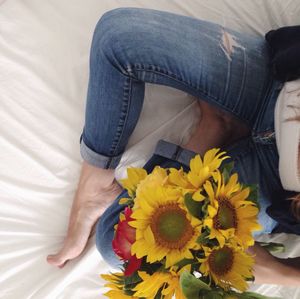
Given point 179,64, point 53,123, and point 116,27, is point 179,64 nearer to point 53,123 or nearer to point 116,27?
point 116,27

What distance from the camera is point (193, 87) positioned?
2.55ft

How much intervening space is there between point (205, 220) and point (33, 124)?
65 centimetres

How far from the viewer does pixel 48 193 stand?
3.13 ft

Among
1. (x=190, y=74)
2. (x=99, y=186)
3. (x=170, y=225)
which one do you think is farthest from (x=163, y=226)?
(x=99, y=186)

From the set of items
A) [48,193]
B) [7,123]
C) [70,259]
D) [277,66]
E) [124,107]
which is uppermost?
[277,66]

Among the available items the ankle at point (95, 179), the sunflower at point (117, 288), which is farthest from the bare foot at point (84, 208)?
the sunflower at point (117, 288)

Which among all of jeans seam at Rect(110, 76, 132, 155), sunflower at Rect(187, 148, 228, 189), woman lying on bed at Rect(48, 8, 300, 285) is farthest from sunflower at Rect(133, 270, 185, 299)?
jeans seam at Rect(110, 76, 132, 155)

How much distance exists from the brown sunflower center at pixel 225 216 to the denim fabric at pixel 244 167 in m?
0.34

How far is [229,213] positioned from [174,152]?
41 centimetres

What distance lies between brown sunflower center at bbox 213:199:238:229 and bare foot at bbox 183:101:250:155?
1.44 feet

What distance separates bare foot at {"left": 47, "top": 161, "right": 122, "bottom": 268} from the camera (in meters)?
0.93

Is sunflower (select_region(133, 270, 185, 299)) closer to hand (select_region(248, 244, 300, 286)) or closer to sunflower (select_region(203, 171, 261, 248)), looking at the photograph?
sunflower (select_region(203, 171, 261, 248))

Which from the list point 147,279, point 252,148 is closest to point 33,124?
point 252,148

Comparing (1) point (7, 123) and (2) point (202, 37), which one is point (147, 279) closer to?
(2) point (202, 37)
